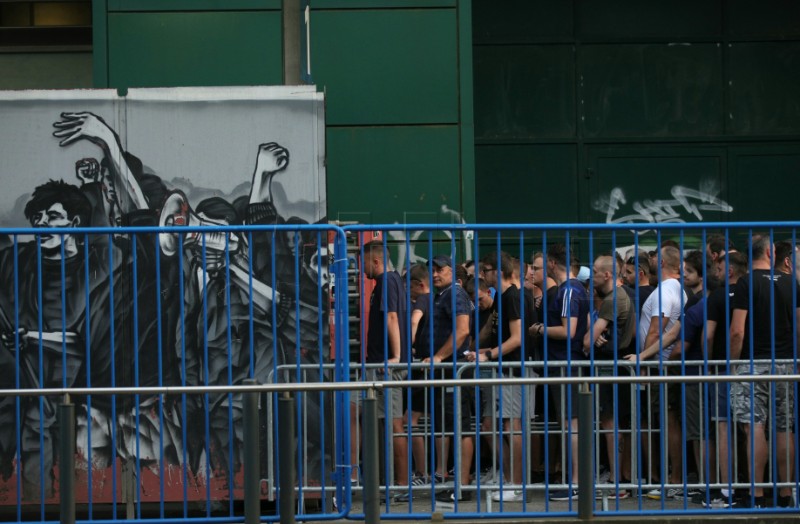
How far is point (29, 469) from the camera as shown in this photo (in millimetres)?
7656

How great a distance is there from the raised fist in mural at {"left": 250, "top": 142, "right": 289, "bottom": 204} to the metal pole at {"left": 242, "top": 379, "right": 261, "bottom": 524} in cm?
189

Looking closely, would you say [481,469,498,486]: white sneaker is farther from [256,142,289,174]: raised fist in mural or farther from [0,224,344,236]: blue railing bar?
[256,142,289,174]: raised fist in mural

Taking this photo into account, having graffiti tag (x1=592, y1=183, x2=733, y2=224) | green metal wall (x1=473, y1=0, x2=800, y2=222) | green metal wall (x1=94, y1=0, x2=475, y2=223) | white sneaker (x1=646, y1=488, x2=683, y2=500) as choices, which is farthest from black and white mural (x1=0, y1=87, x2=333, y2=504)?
graffiti tag (x1=592, y1=183, x2=733, y2=224)

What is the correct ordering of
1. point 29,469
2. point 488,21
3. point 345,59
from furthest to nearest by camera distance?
1. point 488,21
2. point 345,59
3. point 29,469

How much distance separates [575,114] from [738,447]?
8363 mm

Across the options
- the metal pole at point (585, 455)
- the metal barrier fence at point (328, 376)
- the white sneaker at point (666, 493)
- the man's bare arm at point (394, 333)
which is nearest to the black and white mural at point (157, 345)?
the metal barrier fence at point (328, 376)

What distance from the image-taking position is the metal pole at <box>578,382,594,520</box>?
6977 mm

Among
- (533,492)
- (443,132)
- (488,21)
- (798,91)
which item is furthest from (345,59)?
(533,492)

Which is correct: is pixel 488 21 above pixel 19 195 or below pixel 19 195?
above

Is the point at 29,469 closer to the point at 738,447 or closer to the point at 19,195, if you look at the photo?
the point at 19,195

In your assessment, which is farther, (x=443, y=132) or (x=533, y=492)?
(x=443, y=132)

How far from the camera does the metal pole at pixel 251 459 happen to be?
6770 millimetres

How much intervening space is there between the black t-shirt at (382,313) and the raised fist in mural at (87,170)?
190 centimetres

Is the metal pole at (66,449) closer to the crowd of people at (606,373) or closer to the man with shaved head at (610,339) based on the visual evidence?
the crowd of people at (606,373)
